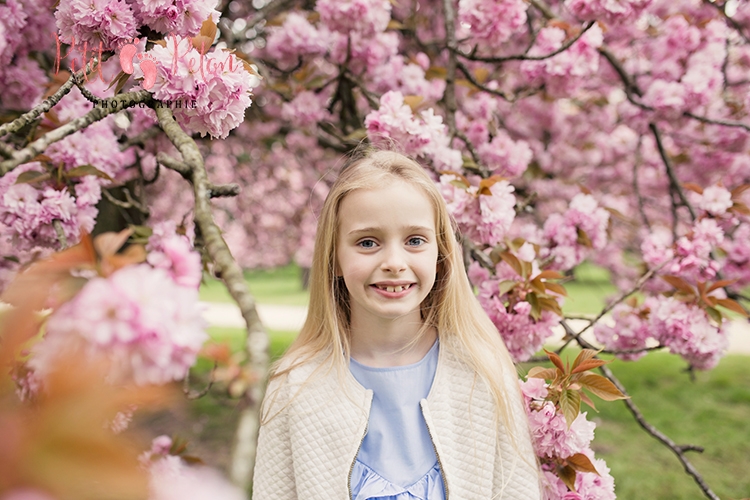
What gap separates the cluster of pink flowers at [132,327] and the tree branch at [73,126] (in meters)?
0.37

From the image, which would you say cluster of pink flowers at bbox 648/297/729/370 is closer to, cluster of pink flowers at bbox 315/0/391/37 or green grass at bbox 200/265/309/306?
cluster of pink flowers at bbox 315/0/391/37

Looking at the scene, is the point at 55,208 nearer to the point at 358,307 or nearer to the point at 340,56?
the point at 358,307

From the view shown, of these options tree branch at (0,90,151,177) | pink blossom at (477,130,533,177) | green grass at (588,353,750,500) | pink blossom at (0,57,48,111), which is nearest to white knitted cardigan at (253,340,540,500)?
tree branch at (0,90,151,177)

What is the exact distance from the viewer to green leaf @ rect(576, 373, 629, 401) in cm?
127

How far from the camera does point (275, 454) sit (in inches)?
58.6

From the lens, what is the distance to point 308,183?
207 inches

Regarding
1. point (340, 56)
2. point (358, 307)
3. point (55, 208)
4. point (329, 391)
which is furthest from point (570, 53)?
point (55, 208)

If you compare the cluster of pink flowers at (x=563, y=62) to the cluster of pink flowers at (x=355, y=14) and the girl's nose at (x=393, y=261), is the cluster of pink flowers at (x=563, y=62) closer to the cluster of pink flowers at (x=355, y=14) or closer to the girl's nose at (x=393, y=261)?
the cluster of pink flowers at (x=355, y=14)

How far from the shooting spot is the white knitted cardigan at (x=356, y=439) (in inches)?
54.6

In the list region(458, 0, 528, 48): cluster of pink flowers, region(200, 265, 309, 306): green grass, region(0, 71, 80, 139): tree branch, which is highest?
region(200, 265, 309, 306): green grass

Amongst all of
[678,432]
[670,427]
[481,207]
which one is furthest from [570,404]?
[670,427]

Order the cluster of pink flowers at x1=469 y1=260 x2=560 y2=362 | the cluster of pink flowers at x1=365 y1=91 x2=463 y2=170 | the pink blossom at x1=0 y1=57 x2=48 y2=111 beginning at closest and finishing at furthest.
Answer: the cluster of pink flowers at x1=469 y1=260 x2=560 y2=362 < the cluster of pink flowers at x1=365 y1=91 x2=463 y2=170 < the pink blossom at x1=0 y1=57 x2=48 y2=111

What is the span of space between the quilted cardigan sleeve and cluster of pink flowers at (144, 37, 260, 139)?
78cm

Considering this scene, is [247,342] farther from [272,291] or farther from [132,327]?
[272,291]
